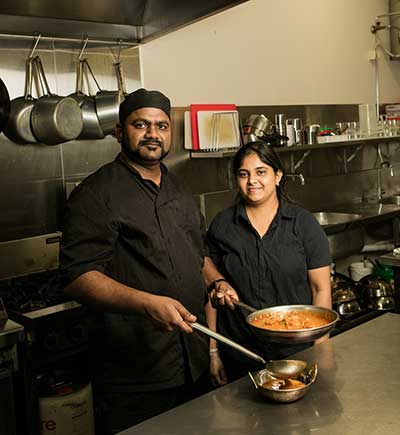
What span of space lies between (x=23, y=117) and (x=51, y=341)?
1.08 meters

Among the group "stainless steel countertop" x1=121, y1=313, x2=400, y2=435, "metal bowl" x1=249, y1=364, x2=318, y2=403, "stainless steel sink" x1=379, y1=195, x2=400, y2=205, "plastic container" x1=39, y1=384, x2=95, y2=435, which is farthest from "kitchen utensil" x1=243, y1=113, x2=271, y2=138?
"metal bowl" x1=249, y1=364, x2=318, y2=403

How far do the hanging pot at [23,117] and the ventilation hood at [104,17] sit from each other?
0.67 feet

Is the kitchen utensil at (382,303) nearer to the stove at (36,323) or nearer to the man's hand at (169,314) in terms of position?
the stove at (36,323)

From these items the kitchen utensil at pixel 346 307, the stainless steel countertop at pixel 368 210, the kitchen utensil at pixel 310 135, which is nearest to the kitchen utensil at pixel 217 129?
the kitchen utensil at pixel 310 135

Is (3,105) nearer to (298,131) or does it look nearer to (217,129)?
(217,129)

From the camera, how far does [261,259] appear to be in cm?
212

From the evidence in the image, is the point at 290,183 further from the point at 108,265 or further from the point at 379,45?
the point at 108,265

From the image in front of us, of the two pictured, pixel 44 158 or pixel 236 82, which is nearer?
pixel 44 158

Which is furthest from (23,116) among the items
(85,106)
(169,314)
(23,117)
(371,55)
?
(371,55)

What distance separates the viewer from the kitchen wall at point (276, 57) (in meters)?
3.53

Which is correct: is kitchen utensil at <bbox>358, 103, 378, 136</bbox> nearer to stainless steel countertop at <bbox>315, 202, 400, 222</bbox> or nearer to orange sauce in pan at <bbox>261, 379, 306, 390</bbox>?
stainless steel countertop at <bbox>315, 202, 400, 222</bbox>

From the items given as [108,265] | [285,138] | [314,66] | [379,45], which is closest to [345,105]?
[314,66]

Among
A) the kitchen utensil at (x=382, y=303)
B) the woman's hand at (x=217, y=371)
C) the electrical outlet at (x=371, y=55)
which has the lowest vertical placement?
the kitchen utensil at (x=382, y=303)

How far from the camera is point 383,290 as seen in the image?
3504 mm
